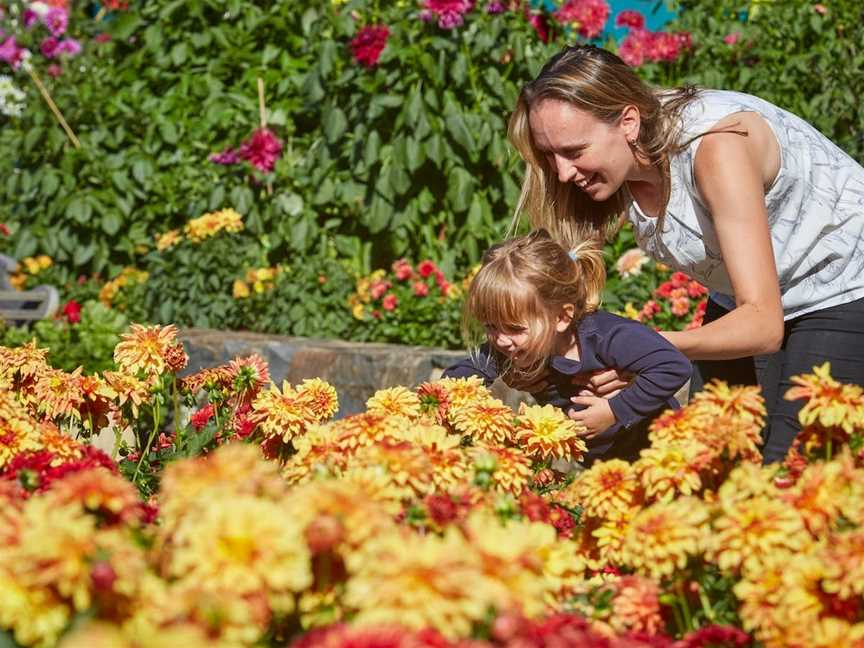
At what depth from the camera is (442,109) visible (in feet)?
15.8

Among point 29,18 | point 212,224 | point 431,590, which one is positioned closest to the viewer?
point 431,590

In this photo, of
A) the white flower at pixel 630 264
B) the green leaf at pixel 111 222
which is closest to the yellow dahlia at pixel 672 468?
the white flower at pixel 630 264

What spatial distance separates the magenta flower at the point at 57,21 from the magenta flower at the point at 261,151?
1.99 meters

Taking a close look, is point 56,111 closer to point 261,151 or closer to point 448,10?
point 261,151

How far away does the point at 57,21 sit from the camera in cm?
659

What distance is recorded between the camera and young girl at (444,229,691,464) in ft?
7.50

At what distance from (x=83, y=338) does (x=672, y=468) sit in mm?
3766

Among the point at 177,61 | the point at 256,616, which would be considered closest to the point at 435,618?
the point at 256,616

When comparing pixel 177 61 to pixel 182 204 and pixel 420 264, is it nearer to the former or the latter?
pixel 182 204

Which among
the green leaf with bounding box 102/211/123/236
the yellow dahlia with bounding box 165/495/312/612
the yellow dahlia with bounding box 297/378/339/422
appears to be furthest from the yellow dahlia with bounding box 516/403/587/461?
the green leaf with bounding box 102/211/123/236

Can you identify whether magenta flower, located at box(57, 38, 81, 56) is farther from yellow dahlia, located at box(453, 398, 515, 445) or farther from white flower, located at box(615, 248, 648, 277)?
yellow dahlia, located at box(453, 398, 515, 445)

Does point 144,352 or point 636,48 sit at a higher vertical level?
point 636,48

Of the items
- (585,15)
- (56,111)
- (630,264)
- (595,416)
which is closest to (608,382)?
(595,416)

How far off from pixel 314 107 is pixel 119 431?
12.3 ft
